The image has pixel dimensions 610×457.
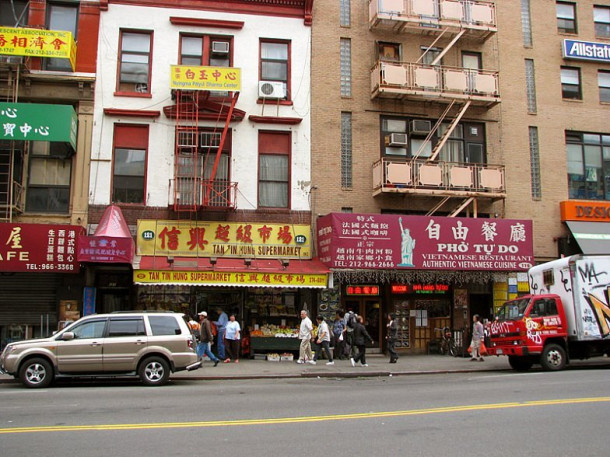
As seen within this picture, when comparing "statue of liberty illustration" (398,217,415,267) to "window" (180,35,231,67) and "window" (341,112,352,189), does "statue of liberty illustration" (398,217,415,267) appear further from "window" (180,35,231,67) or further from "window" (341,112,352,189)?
"window" (180,35,231,67)

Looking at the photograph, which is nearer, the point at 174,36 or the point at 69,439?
the point at 69,439

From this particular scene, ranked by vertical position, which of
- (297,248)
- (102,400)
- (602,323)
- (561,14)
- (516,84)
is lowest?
(102,400)

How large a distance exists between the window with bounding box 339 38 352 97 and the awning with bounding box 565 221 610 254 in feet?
33.6

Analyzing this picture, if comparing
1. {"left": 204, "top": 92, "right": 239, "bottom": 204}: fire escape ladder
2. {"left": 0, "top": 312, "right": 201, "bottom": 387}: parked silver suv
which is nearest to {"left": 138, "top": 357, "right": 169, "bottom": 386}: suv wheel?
{"left": 0, "top": 312, "right": 201, "bottom": 387}: parked silver suv

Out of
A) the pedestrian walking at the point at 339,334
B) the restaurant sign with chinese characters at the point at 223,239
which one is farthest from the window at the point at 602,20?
the pedestrian walking at the point at 339,334

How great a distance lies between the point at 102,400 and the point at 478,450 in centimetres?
733

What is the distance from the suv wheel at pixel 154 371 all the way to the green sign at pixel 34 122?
872 centimetres

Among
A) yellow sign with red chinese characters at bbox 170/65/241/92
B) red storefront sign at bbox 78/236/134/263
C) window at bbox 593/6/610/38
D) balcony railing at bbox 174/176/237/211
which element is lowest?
red storefront sign at bbox 78/236/134/263

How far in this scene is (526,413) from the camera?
9.22 metres

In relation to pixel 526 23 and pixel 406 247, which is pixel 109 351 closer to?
pixel 406 247

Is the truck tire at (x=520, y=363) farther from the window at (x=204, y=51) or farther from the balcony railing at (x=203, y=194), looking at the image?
the window at (x=204, y=51)

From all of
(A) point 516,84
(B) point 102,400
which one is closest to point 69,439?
(B) point 102,400

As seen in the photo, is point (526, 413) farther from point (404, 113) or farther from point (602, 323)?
point (404, 113)

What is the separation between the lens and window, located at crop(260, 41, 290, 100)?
2166cm
